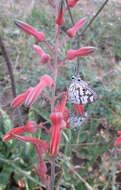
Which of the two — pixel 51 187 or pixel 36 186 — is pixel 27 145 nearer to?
pixel 36 186

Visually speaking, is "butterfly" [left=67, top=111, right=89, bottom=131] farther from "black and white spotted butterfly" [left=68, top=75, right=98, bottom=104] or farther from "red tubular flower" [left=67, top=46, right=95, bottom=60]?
"red tubular flower" [left=67, top=46, right=95, bottom=60]

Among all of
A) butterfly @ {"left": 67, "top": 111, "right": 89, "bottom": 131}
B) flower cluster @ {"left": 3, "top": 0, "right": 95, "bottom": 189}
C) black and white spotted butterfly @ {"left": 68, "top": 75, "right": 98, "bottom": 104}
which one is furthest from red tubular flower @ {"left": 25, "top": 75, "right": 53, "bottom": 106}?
butterfly @ {"left": 67, "top": 111, "right": 89, "bottom": 131}

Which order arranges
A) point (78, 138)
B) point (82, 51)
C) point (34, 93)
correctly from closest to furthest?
point (34, 93) < point (82, 51) < point (78, 138)

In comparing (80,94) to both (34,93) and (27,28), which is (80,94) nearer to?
(34,93)

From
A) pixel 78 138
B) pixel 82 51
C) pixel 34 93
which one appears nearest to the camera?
pixel 34 93

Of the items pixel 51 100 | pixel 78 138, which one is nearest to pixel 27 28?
pixel 51 100

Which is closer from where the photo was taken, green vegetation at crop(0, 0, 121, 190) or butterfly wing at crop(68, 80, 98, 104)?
butterfly wing at crop(68, 80, 98, 104)

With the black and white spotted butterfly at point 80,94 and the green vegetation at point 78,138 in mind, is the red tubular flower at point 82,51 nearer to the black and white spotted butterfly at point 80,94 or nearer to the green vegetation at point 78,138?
the black and white spotted butterfly at point 80,94

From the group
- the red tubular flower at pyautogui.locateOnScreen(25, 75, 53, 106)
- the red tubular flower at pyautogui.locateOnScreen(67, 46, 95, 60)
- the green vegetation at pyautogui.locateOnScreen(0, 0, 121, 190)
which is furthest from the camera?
the green vegetation at pyautogui.locateOnScreen(0, 0, 121, 190)

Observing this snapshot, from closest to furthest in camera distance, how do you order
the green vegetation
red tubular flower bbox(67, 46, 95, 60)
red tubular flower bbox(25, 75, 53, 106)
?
1. red tubular flower bbox(25, 75, 53, 106)
2. red tubular flower bbox(67, 46, 95, 60)
3. the green vegetation

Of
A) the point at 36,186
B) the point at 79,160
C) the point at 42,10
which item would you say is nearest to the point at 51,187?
the point at 36,186

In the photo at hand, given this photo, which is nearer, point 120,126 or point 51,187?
point 51,187
